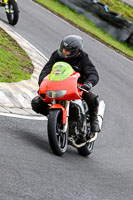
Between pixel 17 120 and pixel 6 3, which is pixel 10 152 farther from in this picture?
pixel 6 3

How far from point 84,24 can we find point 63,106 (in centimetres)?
1815

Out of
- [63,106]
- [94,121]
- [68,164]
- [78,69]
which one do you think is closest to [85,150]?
[94,121]

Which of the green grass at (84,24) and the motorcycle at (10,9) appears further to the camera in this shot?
the green grass at (84,24)

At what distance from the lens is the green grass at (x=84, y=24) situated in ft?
76.7

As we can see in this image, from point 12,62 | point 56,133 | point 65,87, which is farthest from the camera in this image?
point 12,62

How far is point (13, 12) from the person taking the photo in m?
18.6

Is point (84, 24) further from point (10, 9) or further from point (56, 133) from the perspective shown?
point (56, 133)

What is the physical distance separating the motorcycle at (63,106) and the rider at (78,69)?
15 centimetres

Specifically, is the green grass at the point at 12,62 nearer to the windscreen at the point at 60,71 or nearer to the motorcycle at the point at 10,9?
the motorcycle at the point at 10,9

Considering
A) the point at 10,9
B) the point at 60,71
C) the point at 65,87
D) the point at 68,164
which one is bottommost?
the point at 10,9

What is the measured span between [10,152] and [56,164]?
2.36 ft

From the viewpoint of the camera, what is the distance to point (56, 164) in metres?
7.02

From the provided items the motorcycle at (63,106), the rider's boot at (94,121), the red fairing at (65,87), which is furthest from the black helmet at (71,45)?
the rider's boot at (94,121)

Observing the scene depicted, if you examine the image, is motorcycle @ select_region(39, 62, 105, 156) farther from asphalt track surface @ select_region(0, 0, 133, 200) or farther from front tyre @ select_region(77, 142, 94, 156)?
front tyre @ select_region(77, 142, 94, 156)
